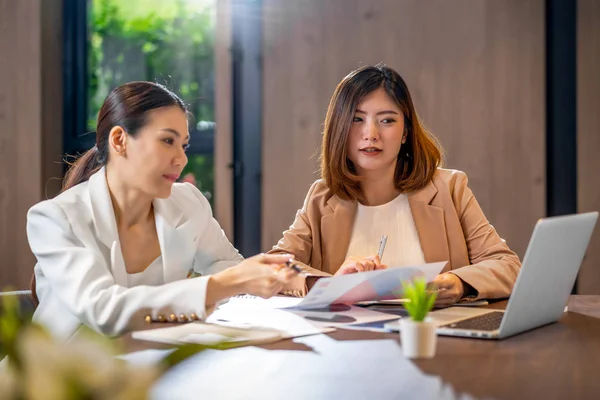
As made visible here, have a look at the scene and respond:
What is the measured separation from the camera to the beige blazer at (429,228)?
2.21m

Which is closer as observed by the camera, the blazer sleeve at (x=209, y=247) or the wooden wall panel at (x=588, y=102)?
the blazer sleeve at (x=209, y=247)

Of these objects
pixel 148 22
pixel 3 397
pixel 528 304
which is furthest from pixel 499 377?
pixel 148 22

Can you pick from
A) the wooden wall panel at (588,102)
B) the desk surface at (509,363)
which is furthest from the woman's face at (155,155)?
the wooden wall panel at (588,102)

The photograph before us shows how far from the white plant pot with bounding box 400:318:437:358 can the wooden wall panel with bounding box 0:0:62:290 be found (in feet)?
11.4

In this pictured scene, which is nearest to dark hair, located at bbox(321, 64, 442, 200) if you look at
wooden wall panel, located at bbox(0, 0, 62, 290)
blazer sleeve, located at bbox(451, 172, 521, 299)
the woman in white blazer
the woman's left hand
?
blazer sleeve, located at bbox(451, 172, 521, 299)

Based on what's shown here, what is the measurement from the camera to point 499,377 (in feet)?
3.59

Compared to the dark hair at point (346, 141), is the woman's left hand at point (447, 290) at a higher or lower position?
lower

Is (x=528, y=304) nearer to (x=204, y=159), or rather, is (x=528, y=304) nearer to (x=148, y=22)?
(x=204, y=159)

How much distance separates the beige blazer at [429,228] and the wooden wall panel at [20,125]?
249cm

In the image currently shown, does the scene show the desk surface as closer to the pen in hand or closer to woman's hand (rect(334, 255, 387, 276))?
the pen in hand

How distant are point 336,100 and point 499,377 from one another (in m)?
1.28

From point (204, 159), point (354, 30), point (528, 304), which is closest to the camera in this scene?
point (528, 304)

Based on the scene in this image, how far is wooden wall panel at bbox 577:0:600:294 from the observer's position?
11.0 feet

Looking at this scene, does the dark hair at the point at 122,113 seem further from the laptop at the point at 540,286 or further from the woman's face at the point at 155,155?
the laptop at the point at 540,286
